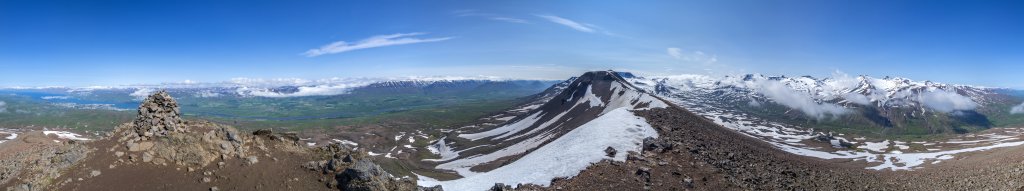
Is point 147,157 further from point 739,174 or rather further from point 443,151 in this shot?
point 443,151

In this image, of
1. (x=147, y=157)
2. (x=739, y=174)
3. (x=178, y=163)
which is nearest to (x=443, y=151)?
(x=739, y=174)

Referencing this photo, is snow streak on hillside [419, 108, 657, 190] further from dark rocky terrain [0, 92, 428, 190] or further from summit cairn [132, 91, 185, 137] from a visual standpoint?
summit cairn [132, 91, 185, 137]

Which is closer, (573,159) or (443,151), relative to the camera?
(573,159)

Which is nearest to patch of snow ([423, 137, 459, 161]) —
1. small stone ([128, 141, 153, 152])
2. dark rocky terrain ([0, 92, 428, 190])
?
dark rocky terrain ([0, 92, 428, 190])

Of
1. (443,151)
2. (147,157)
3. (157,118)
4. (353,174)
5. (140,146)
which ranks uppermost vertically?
(157,118)

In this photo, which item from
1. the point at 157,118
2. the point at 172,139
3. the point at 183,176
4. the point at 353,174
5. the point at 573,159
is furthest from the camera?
the point at 573,159

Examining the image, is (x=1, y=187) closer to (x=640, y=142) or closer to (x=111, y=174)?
(x=111, y=174)
